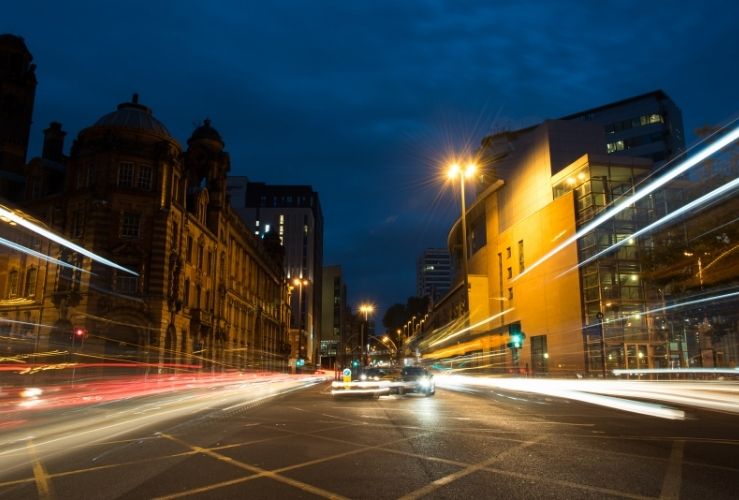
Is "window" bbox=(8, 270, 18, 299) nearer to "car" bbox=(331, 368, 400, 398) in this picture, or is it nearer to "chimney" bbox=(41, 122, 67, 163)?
"chimney" bbox=(41, 122, 67, 163)

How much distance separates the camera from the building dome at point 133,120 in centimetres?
4394

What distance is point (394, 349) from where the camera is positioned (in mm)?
164750

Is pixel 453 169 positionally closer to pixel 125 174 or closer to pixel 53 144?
pixel 125 174

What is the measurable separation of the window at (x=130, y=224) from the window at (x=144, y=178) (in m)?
2.16

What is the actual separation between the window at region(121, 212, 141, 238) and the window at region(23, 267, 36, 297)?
27.9ft

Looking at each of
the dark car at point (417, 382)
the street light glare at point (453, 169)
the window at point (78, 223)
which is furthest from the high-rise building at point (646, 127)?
the window at point (78, 223)

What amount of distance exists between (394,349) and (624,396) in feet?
469

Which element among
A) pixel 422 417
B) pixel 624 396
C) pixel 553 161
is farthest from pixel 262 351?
pixel 422 417

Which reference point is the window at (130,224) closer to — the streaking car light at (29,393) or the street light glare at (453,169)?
the streaking car light at (29,393)

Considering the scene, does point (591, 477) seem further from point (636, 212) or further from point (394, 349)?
point (394, 349)

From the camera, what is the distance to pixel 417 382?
26.2 meters

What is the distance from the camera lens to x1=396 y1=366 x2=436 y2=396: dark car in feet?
85.5

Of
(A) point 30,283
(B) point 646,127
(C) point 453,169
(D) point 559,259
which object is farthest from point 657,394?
(B) point 646,127

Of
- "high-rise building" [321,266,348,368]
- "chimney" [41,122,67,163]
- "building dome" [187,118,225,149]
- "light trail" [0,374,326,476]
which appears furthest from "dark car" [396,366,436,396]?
"high-rise building" [321,266,348,368]
